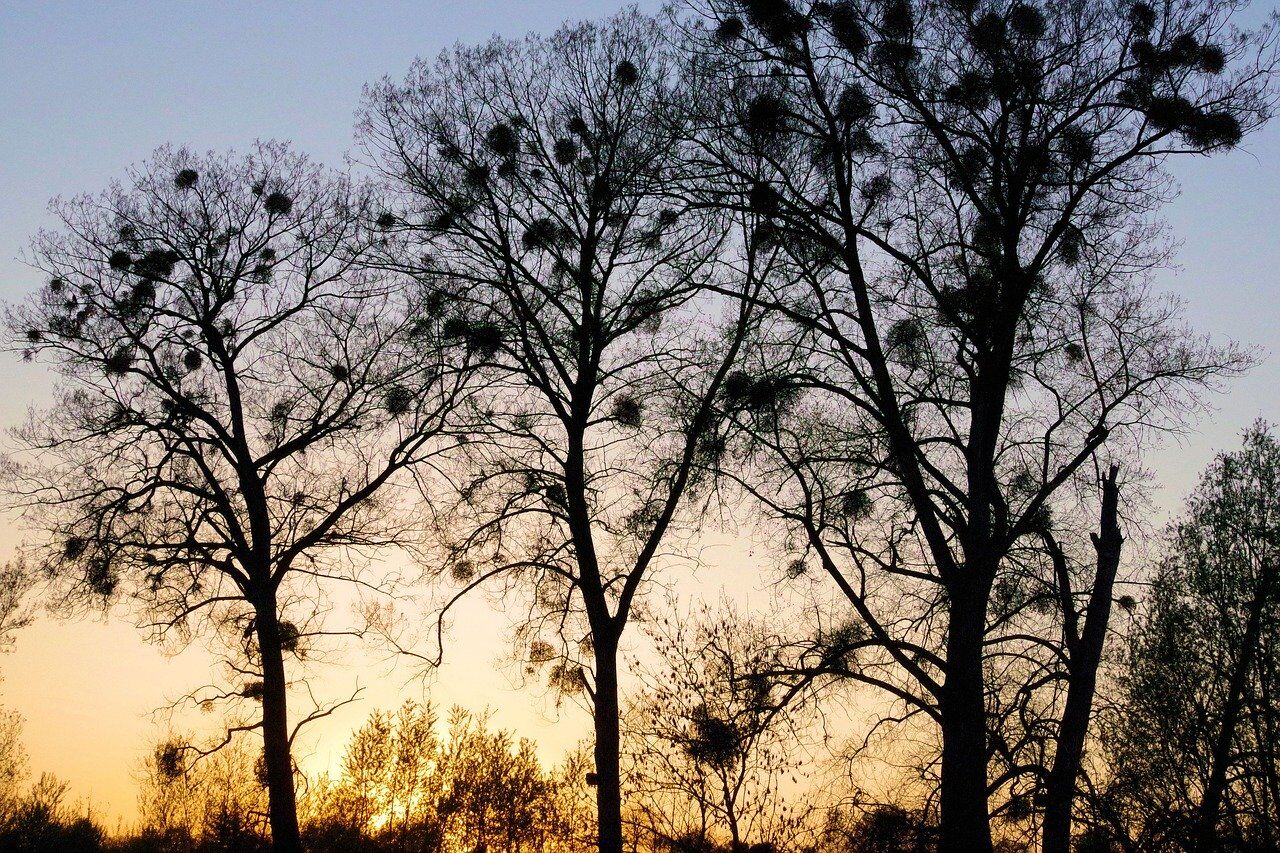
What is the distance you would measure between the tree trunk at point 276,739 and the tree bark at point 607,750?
508cm

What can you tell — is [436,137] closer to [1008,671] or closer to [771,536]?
[771,536]

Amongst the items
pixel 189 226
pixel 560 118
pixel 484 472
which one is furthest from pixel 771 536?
pixel 189 226

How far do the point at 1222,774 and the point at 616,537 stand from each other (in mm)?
7876

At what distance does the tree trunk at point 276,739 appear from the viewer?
16297 mm

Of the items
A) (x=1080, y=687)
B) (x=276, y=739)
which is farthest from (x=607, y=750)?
(x=1080, y=687)

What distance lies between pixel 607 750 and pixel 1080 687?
19.9 ft

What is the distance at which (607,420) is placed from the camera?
1531cm

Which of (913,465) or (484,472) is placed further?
(484,472)

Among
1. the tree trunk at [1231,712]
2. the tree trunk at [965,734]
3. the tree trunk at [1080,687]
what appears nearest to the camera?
the tree trunk at [1080,687]

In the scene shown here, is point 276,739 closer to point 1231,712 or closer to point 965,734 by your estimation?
point 965,734

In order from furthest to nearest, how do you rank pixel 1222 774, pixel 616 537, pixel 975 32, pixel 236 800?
pixel 236 800 → pixel 616 537 → pixel 1222 774 → pixel 975 32

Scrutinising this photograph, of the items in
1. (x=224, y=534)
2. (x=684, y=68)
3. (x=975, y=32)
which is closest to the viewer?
(x=975, y=32)

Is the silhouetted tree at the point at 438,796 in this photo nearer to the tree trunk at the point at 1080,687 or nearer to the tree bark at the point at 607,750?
the tree bark at the point at 607,750

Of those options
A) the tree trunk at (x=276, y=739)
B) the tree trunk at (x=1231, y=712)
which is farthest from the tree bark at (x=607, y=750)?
the tree trunk at (x=1231, y=712)
